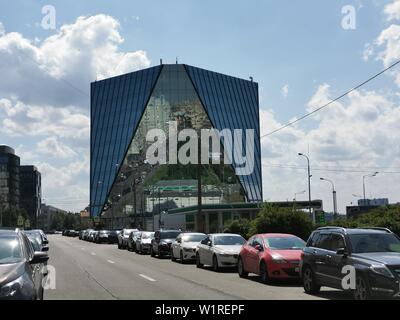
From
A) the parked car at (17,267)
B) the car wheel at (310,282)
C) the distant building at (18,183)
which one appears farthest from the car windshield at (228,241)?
the distant building at (18,183)

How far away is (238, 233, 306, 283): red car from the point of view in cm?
1631

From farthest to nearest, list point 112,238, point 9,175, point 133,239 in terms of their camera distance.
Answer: point 9,175 < point 112,238 < point 133,239

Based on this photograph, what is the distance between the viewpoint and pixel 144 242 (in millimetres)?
36250

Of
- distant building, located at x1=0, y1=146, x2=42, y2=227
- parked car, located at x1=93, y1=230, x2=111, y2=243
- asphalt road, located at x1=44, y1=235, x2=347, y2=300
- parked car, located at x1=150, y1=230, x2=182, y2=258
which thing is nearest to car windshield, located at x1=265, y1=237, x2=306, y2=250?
asphalt road, located at x1=44, y1=235, x2=347, y2=300

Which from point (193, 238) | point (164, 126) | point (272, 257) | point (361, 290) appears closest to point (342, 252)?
point (361, 290)

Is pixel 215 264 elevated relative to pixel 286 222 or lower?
lower

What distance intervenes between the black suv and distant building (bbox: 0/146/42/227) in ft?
459

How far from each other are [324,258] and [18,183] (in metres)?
170

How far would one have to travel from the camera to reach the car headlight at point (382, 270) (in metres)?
11.0

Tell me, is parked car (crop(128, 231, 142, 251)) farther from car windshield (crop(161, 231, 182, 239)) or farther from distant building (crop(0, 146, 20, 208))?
distant building (crop(0, 146, 20, 208))

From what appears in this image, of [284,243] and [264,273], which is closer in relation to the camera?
[264,273]

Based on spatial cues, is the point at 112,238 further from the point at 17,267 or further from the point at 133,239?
the point at 17,267

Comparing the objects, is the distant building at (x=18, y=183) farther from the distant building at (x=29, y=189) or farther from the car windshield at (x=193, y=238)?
the car windshield at (x=193, y=238)

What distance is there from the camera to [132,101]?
405 ft
